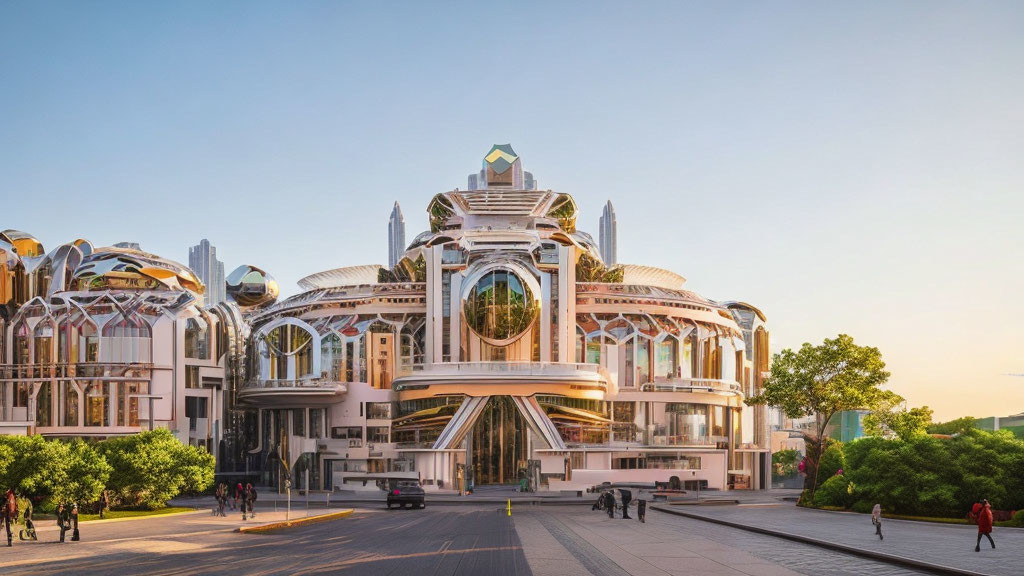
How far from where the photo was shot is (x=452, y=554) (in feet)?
90.6

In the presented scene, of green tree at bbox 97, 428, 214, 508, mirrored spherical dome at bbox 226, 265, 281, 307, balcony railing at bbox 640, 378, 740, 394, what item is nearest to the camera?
green tree at bbox 97, 428, 214, 508

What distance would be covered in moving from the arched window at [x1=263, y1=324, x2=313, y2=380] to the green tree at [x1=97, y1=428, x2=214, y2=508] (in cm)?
2507

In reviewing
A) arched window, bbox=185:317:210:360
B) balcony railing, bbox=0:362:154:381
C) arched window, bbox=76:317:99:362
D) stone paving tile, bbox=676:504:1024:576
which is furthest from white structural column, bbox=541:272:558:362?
arched window, bbox=76:317:99:362

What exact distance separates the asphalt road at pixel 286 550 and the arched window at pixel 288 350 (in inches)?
1392

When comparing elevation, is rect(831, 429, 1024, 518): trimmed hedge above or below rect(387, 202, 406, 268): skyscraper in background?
below

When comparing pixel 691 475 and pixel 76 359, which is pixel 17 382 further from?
pixel 691 475

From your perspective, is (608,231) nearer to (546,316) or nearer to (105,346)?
(546,316)

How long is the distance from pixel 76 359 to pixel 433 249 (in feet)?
83.4

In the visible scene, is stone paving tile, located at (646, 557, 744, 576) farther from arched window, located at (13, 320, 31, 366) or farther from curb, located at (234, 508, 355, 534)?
arched window, located at (13, 320, 31, 366)

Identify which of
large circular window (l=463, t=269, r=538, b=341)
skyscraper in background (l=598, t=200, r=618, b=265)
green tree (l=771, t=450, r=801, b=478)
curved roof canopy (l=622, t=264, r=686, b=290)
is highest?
skyscraper in background (l=598, t=200, r=618, b=265)

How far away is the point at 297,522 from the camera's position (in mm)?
40031

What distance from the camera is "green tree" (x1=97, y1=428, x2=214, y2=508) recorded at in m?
48.7

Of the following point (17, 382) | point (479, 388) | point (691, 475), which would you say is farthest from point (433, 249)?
point (17, 382)

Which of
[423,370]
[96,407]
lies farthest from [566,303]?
[96,407]
